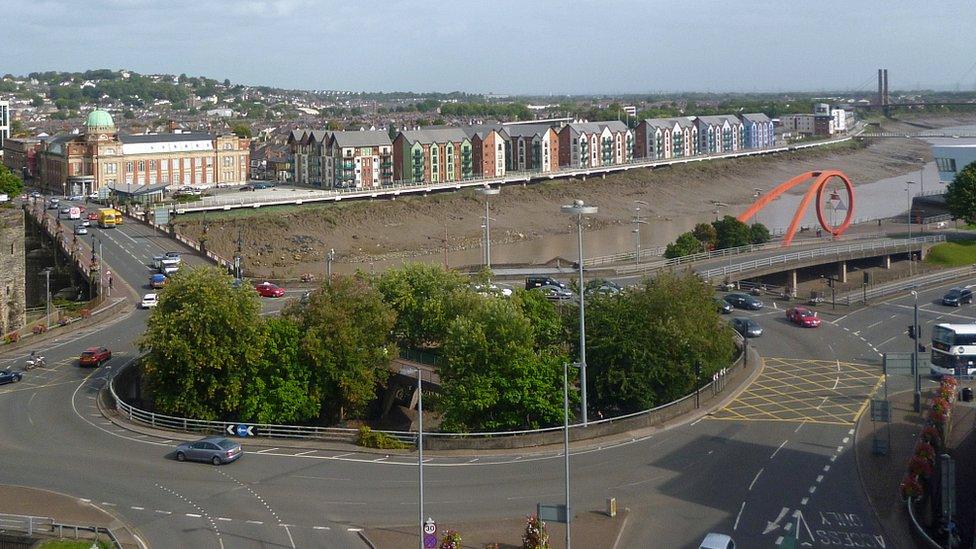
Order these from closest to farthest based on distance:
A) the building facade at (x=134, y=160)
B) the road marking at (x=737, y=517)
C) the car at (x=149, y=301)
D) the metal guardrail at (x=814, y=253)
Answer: the road marking at (x=737, y=517)
the car at (x=149, y=301)
the metal guardrail at (x=814, y=253)
the building facade at (x=134, y=160)

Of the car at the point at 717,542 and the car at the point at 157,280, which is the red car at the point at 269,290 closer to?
the car at the point at 157,280

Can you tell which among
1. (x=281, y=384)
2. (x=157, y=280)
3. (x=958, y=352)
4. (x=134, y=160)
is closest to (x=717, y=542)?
(x=281, y=384)

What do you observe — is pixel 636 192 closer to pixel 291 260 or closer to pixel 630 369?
pixel 291 260

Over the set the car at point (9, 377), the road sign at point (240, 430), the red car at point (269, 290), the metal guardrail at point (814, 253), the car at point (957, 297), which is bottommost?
the road sign at point (240, 430)

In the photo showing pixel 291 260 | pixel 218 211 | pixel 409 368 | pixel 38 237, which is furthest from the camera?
pixel 218 211

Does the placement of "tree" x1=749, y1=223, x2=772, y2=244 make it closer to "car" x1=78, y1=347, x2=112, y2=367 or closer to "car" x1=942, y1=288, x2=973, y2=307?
"car" x1=942, y1=288, x2=973, y2=307

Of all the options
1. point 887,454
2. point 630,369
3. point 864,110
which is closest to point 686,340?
point 630,369

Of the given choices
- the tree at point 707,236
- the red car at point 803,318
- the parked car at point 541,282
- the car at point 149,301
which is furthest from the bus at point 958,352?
the car at point 149,301
